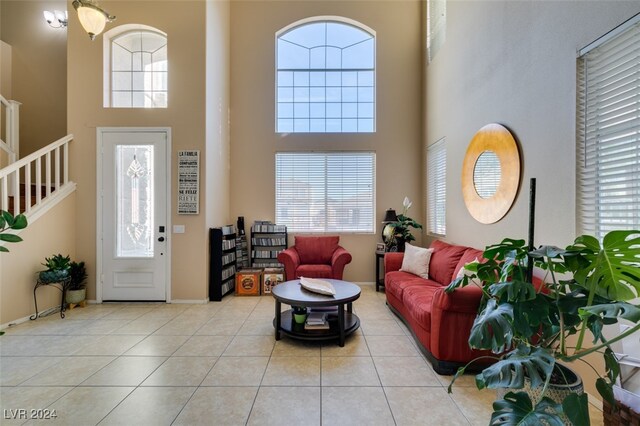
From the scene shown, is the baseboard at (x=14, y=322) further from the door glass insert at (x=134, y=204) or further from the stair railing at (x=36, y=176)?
the stair railing at (x=36, y=176)

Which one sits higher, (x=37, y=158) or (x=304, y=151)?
(x=304, y=151)

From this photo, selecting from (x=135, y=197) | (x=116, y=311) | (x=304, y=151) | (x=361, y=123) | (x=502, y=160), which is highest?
(x=361, y=123)

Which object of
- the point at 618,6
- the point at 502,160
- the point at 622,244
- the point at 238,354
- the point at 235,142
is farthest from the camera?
the point at 235,142

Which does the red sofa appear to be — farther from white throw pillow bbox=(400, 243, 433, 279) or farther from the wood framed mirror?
the wood framed mirror

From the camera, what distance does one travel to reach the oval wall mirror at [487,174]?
302 cm

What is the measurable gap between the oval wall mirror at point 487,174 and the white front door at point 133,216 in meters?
4.17

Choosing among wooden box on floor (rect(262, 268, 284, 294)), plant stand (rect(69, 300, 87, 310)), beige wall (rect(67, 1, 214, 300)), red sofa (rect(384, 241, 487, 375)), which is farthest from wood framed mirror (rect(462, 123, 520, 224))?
plant stand (rect(69, 300, 87, 310))

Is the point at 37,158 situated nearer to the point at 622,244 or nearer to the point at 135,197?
the point at 135,197

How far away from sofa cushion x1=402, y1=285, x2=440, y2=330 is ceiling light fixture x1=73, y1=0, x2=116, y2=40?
4.39 meters

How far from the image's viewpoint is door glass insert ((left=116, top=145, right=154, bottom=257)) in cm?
412

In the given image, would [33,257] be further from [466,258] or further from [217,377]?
[466,258]

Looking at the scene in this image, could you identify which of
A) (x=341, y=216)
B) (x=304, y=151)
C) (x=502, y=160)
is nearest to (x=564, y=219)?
(x=502, y=160)

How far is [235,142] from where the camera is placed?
17.1ft

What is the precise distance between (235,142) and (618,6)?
488 cm
